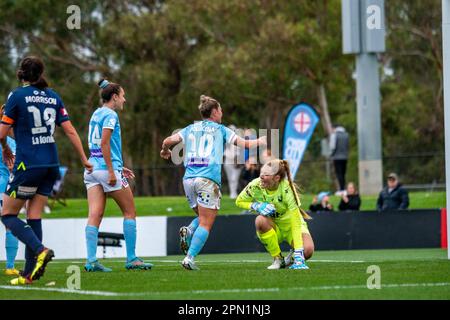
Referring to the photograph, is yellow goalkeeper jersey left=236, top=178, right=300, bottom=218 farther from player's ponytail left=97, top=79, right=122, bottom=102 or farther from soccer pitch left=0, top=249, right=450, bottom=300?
player's ponytail left=97, top=79, right=122, bottom=102

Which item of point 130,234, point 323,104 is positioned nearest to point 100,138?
point 130,234

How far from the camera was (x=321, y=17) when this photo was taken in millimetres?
41688

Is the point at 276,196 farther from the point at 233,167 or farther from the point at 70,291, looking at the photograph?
the point at 233,167

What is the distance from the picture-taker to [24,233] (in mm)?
10219

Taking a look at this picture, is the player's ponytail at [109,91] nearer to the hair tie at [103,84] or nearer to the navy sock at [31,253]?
the hair tie at [103,84]

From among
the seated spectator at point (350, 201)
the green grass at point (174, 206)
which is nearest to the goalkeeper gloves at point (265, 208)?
the seated spectator at point (350, 201)

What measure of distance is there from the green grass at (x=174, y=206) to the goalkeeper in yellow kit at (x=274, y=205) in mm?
14715

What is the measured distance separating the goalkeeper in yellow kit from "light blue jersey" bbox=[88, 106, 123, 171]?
146 centimetres

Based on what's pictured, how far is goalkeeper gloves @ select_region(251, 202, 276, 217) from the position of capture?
40.3 ft

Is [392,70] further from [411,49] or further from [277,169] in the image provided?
[277,169]

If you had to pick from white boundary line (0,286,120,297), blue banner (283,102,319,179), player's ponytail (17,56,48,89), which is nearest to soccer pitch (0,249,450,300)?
white boundary line (0,286,120,297)

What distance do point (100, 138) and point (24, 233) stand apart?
2.15 meters

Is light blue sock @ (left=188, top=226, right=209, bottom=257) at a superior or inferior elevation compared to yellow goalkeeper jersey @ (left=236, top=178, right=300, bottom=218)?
inferior
